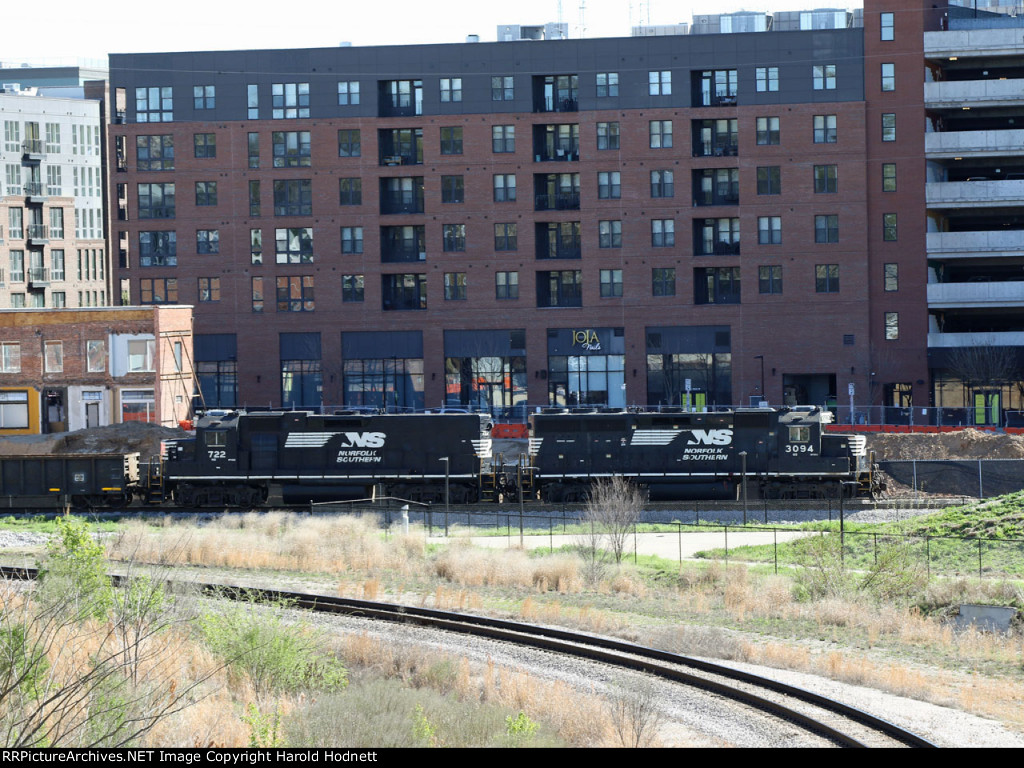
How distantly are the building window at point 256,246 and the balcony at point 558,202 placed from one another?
65.5ft

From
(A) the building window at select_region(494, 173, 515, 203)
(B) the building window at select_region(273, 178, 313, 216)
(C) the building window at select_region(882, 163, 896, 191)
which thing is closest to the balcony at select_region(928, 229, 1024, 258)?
(C) the building window at select_region(882, 163, 896, 191)

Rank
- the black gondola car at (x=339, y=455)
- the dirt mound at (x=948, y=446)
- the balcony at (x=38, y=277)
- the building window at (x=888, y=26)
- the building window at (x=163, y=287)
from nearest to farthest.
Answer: the black gondola car at (x=339, y=455)
the dirt mound at (x=948, y=446)
the building window at (x=888, y=26)
the building window at (x=163, y=287)
the balcony at (x=38, y=277)

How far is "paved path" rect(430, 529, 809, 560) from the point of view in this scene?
43.6m

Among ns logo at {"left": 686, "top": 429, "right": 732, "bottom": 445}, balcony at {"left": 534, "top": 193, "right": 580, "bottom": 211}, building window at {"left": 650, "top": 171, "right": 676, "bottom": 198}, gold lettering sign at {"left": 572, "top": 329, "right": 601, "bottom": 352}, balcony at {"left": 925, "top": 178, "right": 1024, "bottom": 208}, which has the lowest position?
ns logo at {"left": 686, "top": 429, "right": 732, "bottom": 445}

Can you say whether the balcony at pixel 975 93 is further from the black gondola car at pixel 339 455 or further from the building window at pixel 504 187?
the black gondola car at pixel 339 455

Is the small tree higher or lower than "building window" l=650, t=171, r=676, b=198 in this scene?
lower

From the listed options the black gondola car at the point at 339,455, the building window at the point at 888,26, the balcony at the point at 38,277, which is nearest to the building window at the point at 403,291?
the building window at the point at 888,26

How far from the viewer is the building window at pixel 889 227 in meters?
87.8

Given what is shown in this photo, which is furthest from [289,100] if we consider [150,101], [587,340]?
[587,340]

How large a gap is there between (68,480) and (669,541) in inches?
1028

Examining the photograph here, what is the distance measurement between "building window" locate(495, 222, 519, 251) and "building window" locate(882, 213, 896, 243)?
2541 cm

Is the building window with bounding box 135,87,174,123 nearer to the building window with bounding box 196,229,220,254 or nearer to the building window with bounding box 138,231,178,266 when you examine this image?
the building window with bounding box 138,231,178,266

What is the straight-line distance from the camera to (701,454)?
53.4 metres

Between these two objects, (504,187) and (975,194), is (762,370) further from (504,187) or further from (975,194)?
(504,187)
